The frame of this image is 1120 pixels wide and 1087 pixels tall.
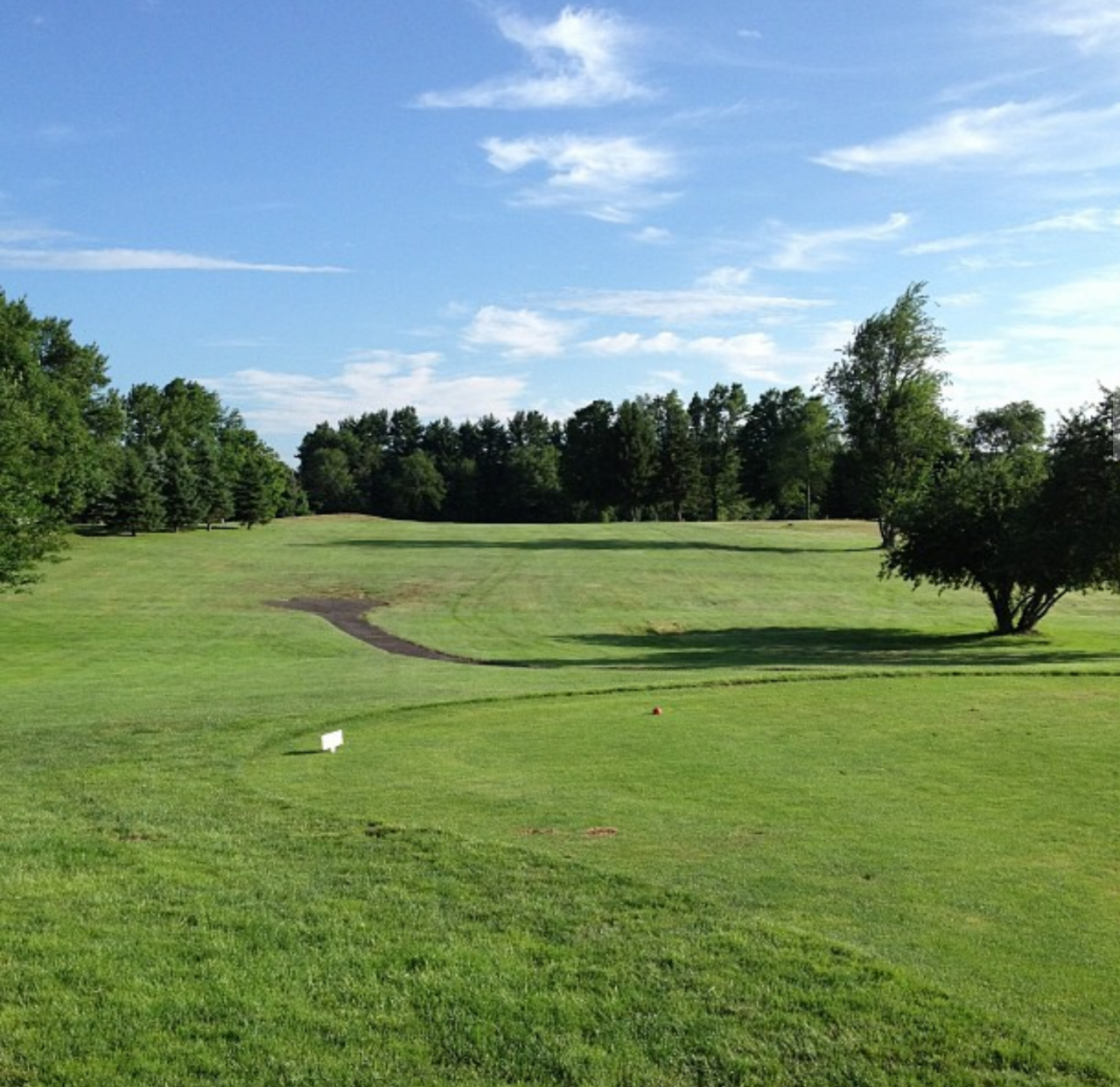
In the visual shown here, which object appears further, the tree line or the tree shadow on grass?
the tree line

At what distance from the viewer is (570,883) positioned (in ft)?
28.6

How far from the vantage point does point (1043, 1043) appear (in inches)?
230

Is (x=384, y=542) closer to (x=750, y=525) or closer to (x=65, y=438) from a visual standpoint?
(x=65, y=438)

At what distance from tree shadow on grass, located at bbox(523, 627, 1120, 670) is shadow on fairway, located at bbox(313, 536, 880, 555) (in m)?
34.4

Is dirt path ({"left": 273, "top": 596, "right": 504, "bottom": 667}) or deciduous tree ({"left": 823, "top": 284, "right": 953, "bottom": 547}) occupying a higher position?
deciduous tree ({"left": 823, "top": 284, "right": 953, "bottom": 547})

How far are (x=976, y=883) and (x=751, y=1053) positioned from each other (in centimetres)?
338

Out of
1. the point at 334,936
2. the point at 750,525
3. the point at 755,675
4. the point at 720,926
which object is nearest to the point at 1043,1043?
the point at 720,926

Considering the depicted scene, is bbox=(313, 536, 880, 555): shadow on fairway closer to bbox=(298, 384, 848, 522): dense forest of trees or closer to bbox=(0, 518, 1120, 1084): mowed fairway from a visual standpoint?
bbox=(298, 384, 848, 522): dense forest of trees

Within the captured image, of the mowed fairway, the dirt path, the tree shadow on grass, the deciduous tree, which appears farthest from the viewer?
the deciduous tree

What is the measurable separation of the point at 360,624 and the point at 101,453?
4835 cm

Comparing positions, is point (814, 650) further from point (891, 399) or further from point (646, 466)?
point (646, 466)

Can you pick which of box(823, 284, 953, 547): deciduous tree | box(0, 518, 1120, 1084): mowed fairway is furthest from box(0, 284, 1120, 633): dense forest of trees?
box(0, 518, 1120, 1084): mowed fairway

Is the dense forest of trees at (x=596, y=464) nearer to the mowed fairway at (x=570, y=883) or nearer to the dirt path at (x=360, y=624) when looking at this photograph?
→ the dirt path at (x=360, y=624)

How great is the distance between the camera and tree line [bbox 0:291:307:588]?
1592 inches
